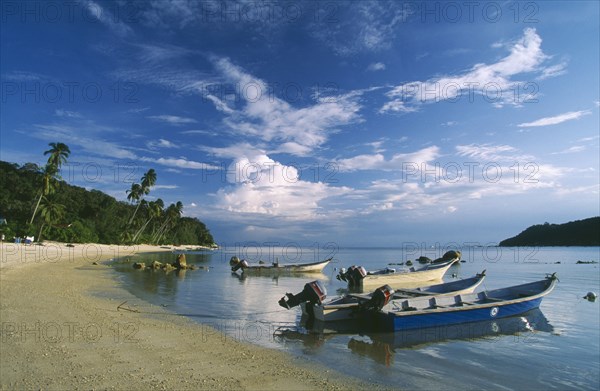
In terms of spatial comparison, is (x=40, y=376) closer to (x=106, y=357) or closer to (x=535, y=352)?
(x=106, y=357)

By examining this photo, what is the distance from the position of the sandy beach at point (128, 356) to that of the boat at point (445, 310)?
17.2 feet

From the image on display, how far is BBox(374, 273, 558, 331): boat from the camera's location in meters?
14.4

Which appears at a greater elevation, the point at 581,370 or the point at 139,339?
the point at 139,339

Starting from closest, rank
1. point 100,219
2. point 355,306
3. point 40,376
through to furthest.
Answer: point 40,376 < point 355,306 < point 100,219

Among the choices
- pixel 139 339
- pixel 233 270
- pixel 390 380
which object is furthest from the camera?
pixel 233 270

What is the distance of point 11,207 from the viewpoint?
6469 cm

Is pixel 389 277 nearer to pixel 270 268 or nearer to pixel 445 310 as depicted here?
pixel 270 268

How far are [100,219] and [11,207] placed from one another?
24.1 metres

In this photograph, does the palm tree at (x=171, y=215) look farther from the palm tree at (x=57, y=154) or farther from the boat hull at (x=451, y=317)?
the boat hull at (x=451, y=317)

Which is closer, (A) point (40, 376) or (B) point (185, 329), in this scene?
(A) point (40, 376)

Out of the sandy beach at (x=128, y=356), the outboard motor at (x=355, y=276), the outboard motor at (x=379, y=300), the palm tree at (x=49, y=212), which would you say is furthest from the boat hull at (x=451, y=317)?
the palm tree at (x=49, y=212)

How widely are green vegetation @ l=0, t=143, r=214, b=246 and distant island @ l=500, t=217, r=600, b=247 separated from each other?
162537mm

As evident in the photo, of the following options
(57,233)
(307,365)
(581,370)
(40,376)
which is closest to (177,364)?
(40,376)

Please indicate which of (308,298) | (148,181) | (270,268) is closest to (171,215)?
(148,181)
